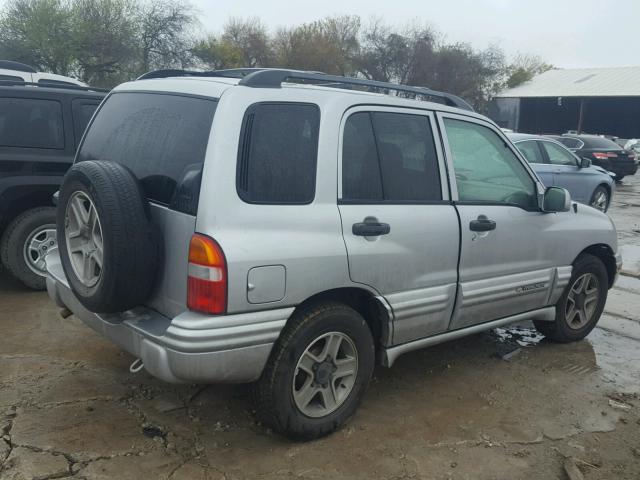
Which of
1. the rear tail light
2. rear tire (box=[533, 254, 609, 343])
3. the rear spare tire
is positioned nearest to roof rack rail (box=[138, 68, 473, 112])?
the rear spare tire

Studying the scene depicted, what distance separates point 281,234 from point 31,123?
353cm

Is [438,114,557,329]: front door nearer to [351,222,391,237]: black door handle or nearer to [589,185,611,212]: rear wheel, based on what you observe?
[351,222,391,237]: black door handle

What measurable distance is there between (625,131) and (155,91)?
149ft

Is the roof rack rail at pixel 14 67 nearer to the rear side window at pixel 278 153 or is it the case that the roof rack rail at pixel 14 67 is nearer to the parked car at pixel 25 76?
the parked car at pixel 25 76

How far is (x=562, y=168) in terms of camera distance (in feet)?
36.6

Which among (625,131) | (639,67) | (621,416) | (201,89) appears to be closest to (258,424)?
(201,89)

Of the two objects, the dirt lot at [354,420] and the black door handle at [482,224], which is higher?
the black door handle at [482,224]

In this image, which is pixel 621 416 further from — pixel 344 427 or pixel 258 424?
pixel 258 424

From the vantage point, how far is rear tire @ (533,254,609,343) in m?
4.75

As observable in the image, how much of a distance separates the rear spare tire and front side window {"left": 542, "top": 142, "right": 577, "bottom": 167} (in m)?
9.66

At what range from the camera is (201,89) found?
3033mm

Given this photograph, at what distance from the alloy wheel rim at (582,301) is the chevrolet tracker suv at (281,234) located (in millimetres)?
1110

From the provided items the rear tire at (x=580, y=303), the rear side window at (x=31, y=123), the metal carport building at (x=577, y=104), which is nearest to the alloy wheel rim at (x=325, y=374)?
the rear tire at (x=580, y=303)

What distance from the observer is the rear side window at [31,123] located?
17.1 feet
